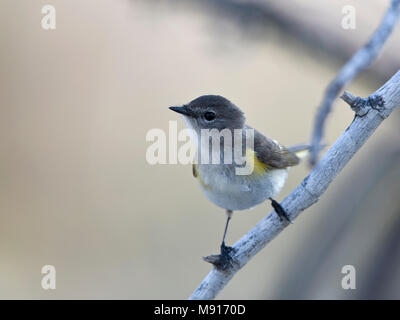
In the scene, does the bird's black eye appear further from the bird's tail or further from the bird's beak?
the bird's tail

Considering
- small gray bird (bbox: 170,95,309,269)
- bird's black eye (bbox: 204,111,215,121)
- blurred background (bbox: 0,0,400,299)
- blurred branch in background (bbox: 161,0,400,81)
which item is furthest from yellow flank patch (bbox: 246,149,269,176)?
blurred background (bbox: 0,0,400,299)

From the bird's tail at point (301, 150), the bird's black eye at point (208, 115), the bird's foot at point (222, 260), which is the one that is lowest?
the bird's foot at point (222, 260)

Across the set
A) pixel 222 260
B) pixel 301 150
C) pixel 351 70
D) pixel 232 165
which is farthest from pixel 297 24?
pixel 222 260

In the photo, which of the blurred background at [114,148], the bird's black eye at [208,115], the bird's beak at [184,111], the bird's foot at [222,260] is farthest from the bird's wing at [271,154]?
the blurred background at [114,148]

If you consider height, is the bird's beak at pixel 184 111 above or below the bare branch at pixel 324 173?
above
